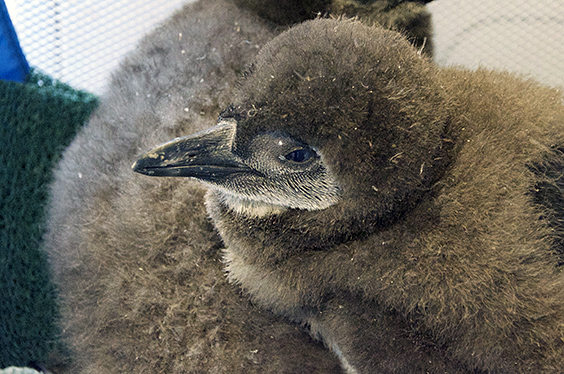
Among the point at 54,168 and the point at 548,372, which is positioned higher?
the point at 548,372

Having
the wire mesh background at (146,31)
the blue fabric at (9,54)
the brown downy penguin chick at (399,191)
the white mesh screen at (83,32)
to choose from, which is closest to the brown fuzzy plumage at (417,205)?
the brown downy penguin chick at (399,191)

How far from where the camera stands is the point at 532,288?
0.91 m

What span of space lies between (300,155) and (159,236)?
1.69 ft

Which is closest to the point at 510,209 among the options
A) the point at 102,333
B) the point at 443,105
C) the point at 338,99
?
the point at 443,105

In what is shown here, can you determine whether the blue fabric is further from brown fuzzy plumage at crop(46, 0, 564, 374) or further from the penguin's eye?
the penguin's eye

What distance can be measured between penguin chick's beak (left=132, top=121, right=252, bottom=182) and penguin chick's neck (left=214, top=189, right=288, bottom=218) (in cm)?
12

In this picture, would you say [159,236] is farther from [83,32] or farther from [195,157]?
[83,32]

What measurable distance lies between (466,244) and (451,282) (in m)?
0.08

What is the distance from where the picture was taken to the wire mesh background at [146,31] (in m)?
1.44

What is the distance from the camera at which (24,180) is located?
4.57ft

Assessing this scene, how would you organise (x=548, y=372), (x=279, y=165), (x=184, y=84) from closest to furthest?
(x=548, y=372), (x=279, y=165), (x=184, y=84)

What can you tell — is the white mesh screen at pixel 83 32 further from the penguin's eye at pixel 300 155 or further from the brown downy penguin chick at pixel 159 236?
the penguin's eye at pixel 300 155

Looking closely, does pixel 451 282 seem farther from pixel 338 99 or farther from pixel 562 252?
pixel 338 99

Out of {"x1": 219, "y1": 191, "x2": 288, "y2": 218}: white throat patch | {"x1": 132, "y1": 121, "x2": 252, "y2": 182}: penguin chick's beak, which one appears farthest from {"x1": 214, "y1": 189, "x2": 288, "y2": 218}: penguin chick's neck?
{"x1": 132, "y1": 121, "x2": 252, "y2": 182}: penguin chick's beak
